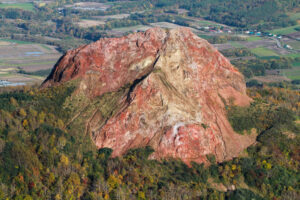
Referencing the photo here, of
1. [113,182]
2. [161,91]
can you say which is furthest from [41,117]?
[161,91]

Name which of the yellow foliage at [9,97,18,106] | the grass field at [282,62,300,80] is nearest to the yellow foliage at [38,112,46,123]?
the yellow foliage at [9,97,18,106]

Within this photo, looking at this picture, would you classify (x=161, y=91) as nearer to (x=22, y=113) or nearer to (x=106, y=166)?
(x=106, y=166)

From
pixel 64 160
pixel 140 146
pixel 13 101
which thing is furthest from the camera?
pixel 13 101

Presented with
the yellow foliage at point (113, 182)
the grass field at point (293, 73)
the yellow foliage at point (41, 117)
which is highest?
the yellow foliage at point (41, 117)

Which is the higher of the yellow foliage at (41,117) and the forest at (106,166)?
the yellow foliage at (41,117)

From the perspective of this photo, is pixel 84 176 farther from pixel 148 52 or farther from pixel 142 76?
pixel 148 52

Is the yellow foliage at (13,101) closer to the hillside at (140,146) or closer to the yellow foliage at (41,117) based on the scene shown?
the hillside at (140,146)

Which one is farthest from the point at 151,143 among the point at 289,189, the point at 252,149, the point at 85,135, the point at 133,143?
the point at 289,189

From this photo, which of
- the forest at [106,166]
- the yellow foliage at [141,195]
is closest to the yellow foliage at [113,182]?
the forest at [106,166]
